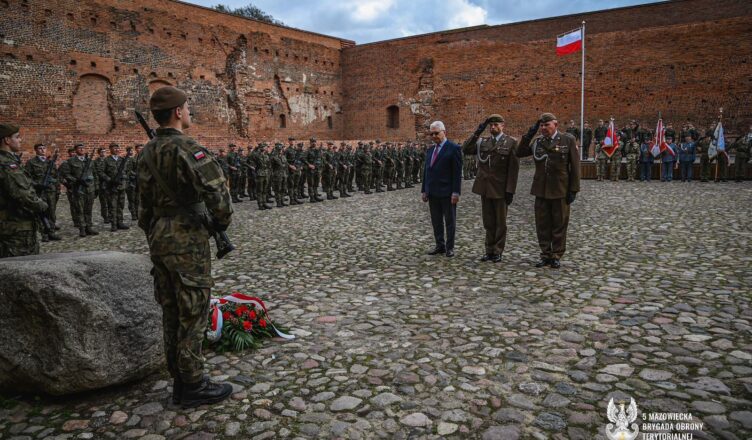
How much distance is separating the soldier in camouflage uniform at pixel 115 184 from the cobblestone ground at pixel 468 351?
4.74 metres

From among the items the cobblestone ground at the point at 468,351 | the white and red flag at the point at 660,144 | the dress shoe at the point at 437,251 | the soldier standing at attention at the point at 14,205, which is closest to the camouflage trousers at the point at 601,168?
the white and red flag at the point at 660,144

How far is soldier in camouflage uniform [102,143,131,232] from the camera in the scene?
10648mm

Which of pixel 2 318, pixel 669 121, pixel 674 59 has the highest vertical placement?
pixel 674 59

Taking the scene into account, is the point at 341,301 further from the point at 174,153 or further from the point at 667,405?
the point at 667,405

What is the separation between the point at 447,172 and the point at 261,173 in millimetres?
7929

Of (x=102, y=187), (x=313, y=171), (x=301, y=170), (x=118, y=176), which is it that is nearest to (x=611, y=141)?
(x=313, y=171)

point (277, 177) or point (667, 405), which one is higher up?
point (277, 177)

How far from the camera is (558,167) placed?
20.1 feet

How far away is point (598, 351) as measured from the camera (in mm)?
3533

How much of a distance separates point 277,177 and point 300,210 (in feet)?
6.02

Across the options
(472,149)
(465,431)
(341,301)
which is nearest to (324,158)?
(472,149)

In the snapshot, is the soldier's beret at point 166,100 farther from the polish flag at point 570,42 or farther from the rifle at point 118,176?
Result: the polish flag at point 570,42

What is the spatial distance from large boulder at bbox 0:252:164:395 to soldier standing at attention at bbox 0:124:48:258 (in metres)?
1.79

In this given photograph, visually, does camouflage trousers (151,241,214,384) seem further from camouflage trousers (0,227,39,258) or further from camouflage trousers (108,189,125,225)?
camouflage trousers (108,189,125,225)
